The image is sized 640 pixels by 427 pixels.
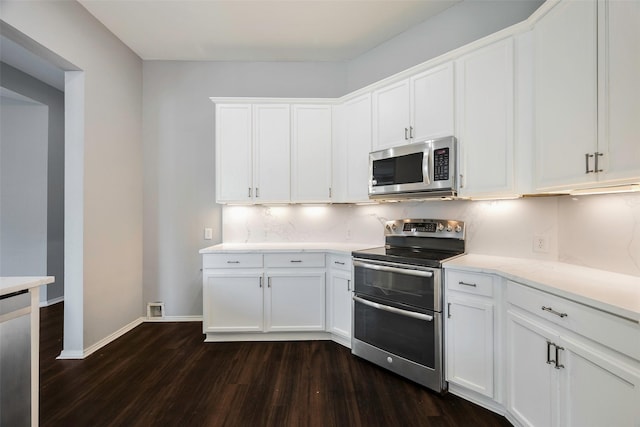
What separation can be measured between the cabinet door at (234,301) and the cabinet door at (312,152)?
105cm

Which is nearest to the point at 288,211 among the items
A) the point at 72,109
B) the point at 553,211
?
the point at 72,109

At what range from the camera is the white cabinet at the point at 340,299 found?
2.55 metres

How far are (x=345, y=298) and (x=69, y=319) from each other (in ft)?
8.09

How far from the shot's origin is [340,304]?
262cm

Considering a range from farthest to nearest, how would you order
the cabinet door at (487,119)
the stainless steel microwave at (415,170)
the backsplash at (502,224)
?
the stainless steel microwave at (415,170), the cabinet door at (487,119), the backsplash at (502,224)

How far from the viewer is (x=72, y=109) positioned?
8.01 ft

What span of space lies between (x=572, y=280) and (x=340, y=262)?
1.65m

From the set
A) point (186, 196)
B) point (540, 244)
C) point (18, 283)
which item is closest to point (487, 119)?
point (540, 244)

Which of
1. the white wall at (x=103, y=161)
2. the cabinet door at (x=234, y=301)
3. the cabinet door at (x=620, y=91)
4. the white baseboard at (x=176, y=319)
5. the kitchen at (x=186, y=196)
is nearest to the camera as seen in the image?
Result: the cabinet door at (x=620, y=91)

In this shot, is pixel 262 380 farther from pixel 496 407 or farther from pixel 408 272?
pixel 496 407

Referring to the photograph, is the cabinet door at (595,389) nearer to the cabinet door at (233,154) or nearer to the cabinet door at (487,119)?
the cabinet door at (487,119)

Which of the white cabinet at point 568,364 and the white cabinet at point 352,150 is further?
the white cabinet at point 352,150

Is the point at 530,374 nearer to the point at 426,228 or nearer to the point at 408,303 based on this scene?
the point at 408,303

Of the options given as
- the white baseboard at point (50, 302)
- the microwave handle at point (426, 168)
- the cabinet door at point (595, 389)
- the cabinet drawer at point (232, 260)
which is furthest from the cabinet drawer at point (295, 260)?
the white baseboard at point (50, 302)
